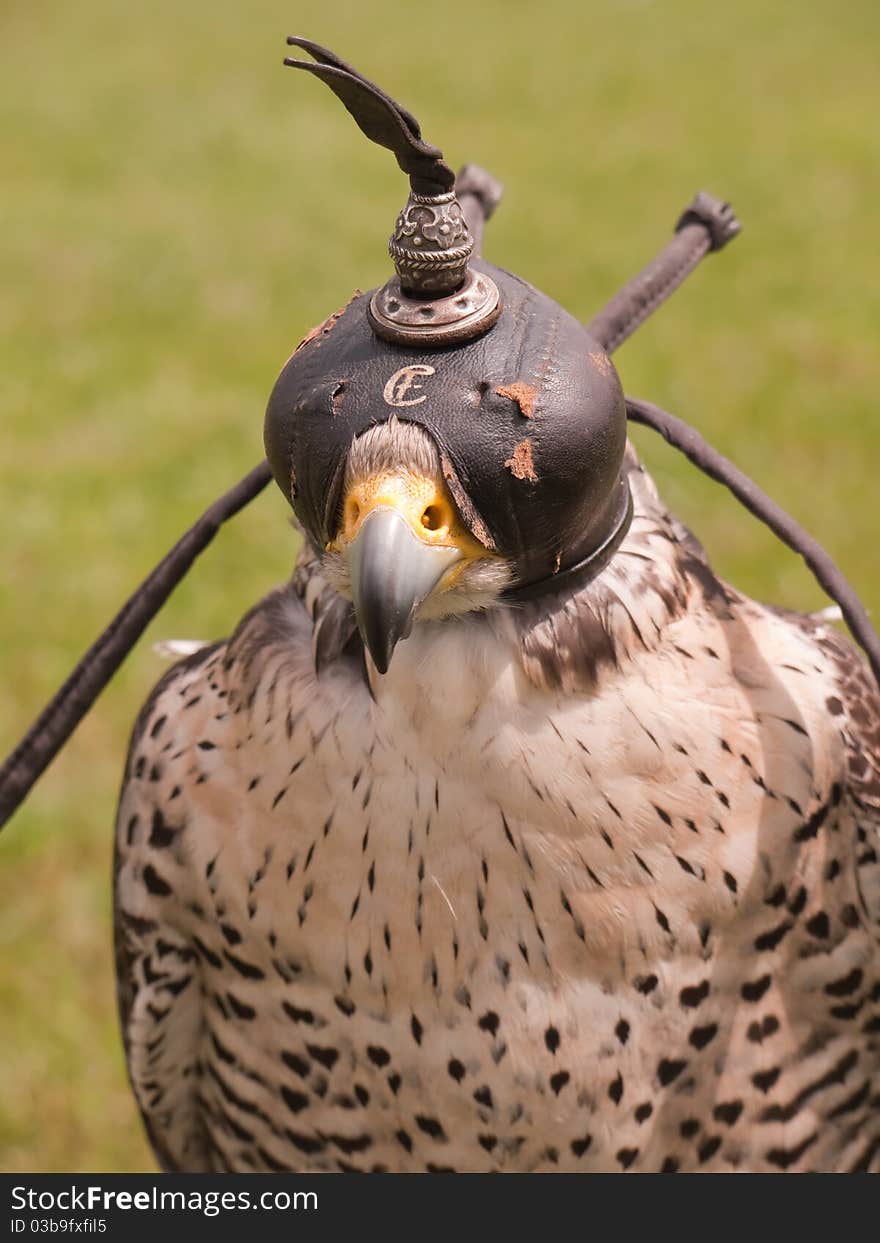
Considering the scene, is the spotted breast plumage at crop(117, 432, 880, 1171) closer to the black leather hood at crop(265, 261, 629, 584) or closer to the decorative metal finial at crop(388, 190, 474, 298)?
the black leather hood at crop(265, 261, 629, 584)

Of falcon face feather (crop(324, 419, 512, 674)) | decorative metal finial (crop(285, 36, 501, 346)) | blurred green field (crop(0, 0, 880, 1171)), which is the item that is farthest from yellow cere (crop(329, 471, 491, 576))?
blurred green field (crop(0, 0, 880, 1171))

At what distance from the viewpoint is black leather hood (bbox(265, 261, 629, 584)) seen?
154cm

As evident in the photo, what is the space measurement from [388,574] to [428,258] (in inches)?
12.3

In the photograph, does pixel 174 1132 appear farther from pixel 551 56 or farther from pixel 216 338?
pixel 551 56

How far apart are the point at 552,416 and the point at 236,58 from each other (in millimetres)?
10571

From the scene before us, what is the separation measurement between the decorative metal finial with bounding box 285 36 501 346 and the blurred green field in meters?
2.53

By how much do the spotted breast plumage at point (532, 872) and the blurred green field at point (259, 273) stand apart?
5.40ft

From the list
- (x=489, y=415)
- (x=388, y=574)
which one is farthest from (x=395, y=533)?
(x=489, y=415)

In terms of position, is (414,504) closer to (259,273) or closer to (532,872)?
(532,872)

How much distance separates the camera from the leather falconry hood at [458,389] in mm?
1532

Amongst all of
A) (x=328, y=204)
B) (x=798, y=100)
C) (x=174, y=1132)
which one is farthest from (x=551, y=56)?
(x=174, y=1132)

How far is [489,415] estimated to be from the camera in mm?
1535

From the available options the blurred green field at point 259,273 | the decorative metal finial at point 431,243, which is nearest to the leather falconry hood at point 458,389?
the decorative metal finial at point 431,243

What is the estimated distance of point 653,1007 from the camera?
2.00m
